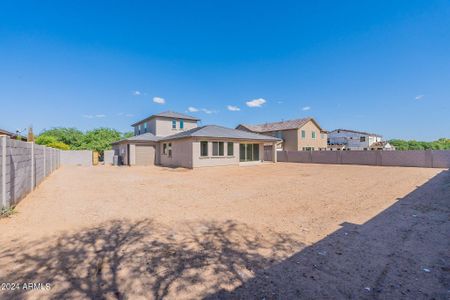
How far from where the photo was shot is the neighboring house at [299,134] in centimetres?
3284

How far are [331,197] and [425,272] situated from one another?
184 inches

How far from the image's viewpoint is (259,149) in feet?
Answer: 72.8

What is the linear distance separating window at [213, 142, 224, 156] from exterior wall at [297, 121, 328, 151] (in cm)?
1816

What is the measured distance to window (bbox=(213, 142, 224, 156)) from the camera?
18078 millimetres

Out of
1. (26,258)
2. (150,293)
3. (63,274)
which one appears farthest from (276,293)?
(26,258)

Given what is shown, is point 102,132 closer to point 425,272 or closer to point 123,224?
point 123,224

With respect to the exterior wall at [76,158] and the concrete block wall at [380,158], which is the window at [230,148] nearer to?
the concrete block wall at [380,158]

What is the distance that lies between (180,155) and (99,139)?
26517mm

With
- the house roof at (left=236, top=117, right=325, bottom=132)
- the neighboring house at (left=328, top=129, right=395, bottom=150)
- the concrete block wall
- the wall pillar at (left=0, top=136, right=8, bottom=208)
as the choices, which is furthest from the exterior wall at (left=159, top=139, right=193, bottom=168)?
the neighboring house at (left=328, top=129, right=395, bottom=150)

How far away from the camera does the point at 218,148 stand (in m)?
18.3

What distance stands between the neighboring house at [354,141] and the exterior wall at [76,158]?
40198 mm

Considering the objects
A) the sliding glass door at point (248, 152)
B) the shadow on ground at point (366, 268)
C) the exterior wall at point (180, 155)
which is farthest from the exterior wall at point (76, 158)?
the shadow on ground at point (366, 268)

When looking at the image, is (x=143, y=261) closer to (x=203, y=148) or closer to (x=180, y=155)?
(x=203, y=148)

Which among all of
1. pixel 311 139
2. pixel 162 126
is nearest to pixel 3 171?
pixel 162 126
